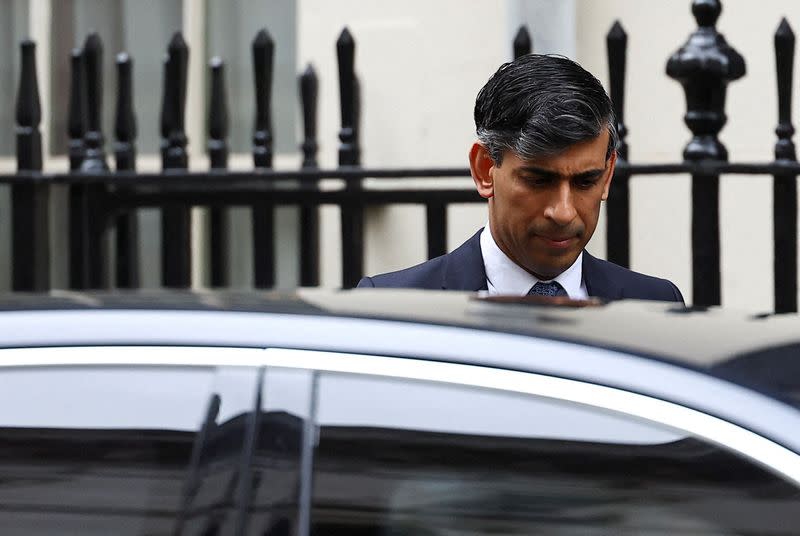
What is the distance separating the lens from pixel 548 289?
97.3 inches

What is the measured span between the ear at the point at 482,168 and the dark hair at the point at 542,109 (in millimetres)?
47

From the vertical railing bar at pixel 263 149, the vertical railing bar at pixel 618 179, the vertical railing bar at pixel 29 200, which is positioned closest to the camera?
the vertical railing bar at pixel 618 179

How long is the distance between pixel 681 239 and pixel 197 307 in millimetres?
3965

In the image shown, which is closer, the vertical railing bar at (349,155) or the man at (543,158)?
the man at (543,158)

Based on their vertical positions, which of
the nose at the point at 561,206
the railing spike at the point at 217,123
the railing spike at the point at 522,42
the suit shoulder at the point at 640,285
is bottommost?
the suit shoulder at the point at 640,285

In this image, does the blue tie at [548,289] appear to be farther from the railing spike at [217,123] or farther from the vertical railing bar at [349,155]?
the railing spike at [217,123]

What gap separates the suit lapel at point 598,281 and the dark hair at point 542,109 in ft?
0.96

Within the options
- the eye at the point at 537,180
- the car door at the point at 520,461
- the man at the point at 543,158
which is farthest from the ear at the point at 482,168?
the car door at the point at 520,461

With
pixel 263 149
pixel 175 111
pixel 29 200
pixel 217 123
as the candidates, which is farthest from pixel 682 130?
pixel 29 200

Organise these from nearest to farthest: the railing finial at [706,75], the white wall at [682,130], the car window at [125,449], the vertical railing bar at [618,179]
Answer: the car window at [125,449] < the railing finial at [706,75] < the vertical railing bar at [618,179] < the white wall at [682,130]

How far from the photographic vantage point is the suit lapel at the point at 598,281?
2580mm

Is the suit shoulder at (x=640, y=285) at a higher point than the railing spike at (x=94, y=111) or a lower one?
lower

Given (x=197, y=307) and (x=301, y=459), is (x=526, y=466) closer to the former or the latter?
(x=301, y=459)

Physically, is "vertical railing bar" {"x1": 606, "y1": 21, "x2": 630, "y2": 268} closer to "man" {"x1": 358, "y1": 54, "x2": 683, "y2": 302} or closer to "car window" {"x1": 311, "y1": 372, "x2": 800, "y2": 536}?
"man" {"x1": 358, "y1": 54, "x2": 683, "y2": 302}
